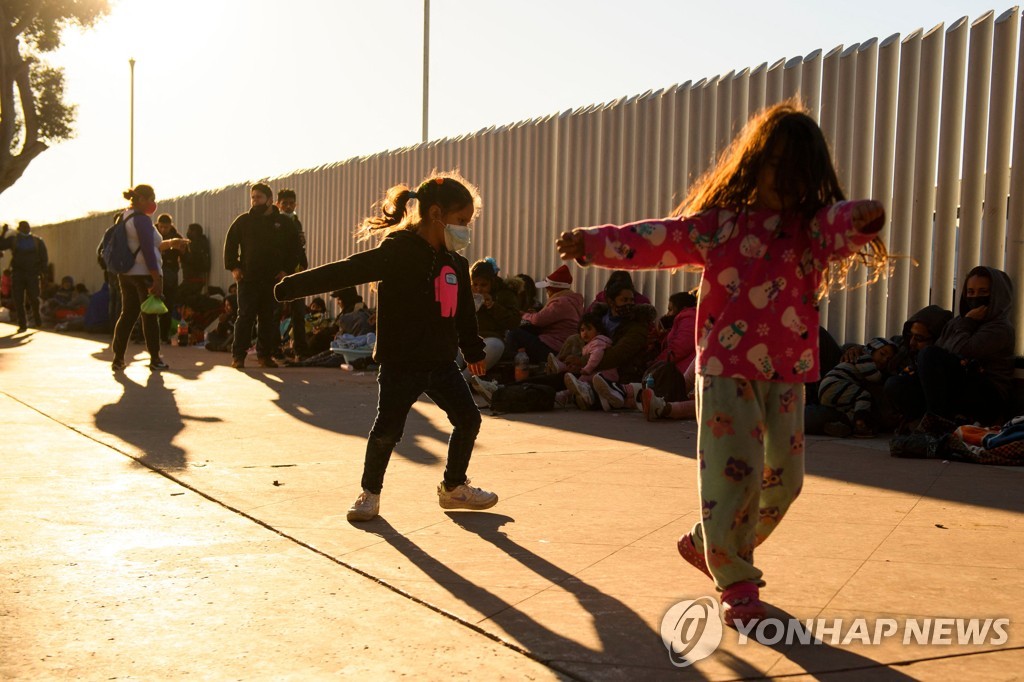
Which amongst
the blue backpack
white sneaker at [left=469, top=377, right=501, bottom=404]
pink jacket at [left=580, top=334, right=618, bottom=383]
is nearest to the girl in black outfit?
white sneaker at [left=469, top=377, right=501, bottom=404]

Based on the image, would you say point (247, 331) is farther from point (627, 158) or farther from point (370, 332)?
point (627, 158)

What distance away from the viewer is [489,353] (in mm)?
10859

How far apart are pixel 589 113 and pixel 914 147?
14.3 feet

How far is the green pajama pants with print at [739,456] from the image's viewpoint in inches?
145

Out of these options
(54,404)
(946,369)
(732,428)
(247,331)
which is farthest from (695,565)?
(247,331)

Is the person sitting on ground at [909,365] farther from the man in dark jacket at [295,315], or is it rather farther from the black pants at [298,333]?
the black pants at [298,333]

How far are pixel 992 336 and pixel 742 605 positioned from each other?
4.61 metres

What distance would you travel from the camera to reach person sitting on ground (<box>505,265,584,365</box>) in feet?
35.9

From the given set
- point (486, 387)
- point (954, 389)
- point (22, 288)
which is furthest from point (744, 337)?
point (22, 288)

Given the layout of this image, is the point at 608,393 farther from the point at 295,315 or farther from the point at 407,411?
the point at 295,315

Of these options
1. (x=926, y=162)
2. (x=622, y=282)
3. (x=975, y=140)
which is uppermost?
(x=975, y=140)

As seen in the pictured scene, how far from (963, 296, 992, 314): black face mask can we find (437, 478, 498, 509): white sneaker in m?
3.91

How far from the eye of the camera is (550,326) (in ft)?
37.1

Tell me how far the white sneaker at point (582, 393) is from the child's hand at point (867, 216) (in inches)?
237
